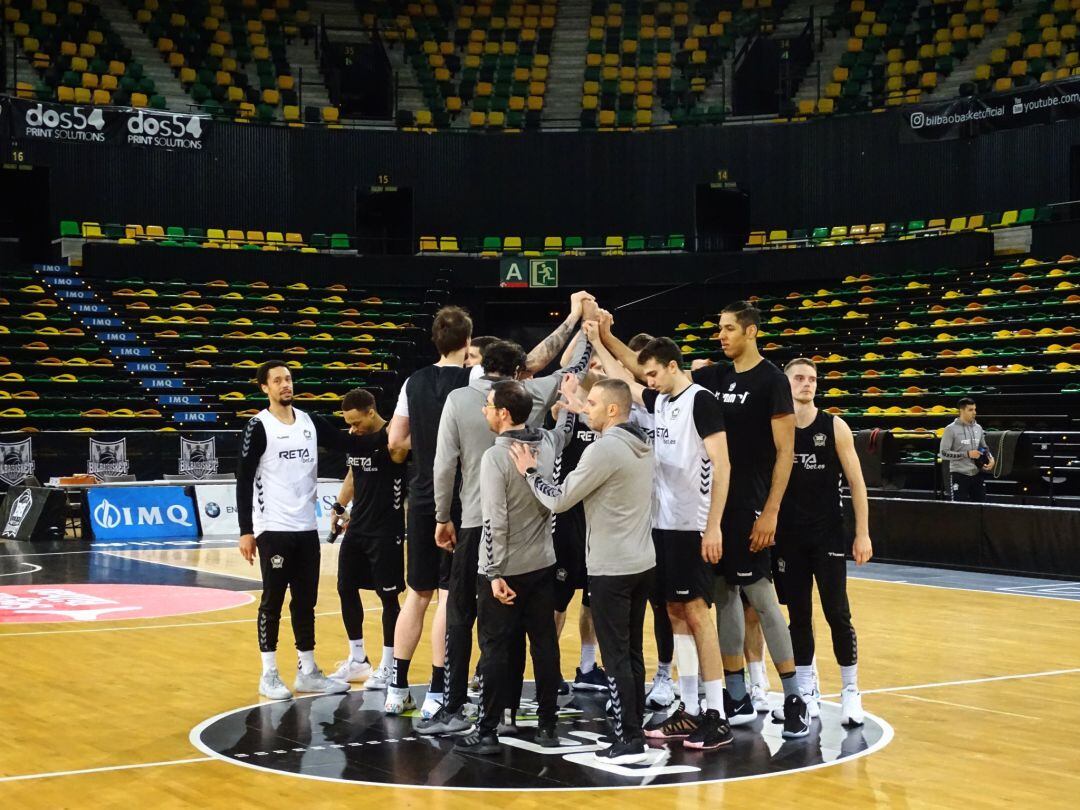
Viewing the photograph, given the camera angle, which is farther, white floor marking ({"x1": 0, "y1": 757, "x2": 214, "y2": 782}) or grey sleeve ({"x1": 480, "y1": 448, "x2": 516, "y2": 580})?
grey sleeve ({"x1": 480, "y1": 448, "x2": 516, "y2": 580})

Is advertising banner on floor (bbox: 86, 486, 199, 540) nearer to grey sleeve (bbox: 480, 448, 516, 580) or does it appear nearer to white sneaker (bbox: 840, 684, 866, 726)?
grey sleeve (bbox: 480, 448, 516, 580)

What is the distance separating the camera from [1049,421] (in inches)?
826

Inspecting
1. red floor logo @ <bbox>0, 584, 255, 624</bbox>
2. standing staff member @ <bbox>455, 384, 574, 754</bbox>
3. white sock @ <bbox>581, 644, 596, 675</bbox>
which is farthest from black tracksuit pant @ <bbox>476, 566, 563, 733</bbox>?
red floor logo @ <bbox>0, 584, 255, 624</bbox>

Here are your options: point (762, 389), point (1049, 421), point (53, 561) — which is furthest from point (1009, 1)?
point (762, 389)

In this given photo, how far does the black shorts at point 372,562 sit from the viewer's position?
826 centimetres

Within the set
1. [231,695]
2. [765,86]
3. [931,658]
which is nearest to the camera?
[231,695]

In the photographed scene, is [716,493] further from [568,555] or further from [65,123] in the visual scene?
[65,123]

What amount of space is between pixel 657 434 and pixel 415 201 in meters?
24.8

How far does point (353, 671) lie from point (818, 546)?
10.3 ft

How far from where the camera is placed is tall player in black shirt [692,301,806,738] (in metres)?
6.94

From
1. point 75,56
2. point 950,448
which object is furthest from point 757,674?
point 75,56

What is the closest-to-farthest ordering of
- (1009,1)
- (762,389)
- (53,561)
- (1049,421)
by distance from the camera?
(762,389) < (53,561) < (1049,421) < (1009,1)

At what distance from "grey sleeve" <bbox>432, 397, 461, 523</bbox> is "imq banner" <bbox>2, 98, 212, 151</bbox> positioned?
21.1 m

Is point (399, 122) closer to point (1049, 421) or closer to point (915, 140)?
Answer: point (915, 140)
